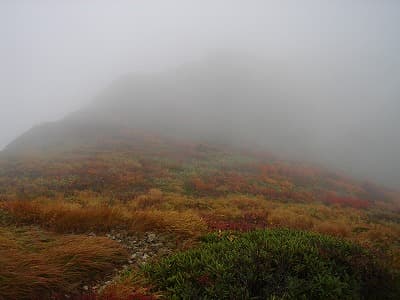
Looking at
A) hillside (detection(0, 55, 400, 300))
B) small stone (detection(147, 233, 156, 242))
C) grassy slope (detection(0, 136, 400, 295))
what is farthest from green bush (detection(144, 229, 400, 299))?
small stone (detection(147, 233, 156, 242))

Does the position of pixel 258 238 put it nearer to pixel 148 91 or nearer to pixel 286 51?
pixel 148 91

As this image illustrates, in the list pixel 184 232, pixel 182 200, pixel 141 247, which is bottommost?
pixel 182 200

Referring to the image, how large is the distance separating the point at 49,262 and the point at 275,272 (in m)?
4.12

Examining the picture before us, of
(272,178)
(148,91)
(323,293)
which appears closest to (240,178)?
(272,178)

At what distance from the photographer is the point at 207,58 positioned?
97.1 metres

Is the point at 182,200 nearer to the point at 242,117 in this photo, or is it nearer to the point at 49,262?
the point at 49,262

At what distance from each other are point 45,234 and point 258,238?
517cm

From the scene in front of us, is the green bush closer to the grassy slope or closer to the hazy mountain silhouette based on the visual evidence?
the grassy slope

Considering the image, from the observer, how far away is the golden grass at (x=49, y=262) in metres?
4.26

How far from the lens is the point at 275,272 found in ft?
15.4

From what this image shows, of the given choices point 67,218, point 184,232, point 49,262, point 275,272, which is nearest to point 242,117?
point 184,232

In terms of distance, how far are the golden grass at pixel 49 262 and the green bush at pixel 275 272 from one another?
1.14m

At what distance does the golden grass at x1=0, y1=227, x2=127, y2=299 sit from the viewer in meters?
4.26

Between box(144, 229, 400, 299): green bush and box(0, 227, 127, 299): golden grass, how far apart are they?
114cm
